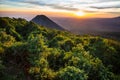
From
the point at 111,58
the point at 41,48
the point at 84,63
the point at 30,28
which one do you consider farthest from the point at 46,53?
the point at 30,28

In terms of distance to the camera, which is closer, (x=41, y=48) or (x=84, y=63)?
(x=84, y=63)

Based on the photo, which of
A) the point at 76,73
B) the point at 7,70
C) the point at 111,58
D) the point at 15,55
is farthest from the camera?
the point at 111,58

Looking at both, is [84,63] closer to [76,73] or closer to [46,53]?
[76,73]

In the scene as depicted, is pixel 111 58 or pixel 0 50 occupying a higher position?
pixel 0 50

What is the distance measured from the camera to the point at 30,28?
23.0 metres

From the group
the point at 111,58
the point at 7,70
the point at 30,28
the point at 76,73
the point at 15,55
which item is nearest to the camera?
the point at 76,73

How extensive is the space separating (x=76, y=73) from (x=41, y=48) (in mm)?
2846

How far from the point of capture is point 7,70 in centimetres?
982

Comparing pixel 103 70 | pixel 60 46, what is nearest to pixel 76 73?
pixel 103 70

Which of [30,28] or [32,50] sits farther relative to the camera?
[30,28]

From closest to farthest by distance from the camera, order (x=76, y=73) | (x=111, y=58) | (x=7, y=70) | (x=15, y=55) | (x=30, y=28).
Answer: (x=76, y=73)
(x=7, y=70)
(x=15, y=55)
(x=111, y=58)
(x=30, y=28)

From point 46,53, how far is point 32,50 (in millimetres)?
708

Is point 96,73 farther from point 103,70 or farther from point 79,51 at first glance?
point 79,51

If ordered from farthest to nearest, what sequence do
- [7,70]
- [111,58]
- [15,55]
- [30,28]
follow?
[30,28] < [111,58] < [15,55] < [7,70]
